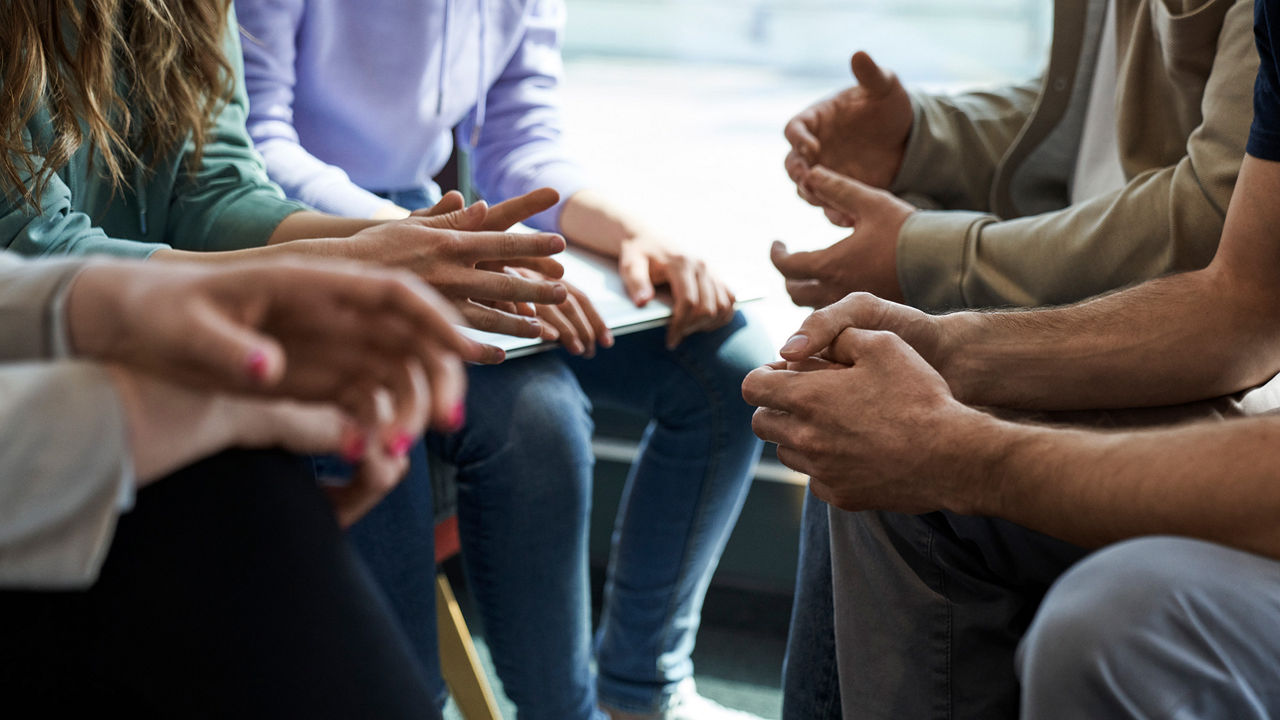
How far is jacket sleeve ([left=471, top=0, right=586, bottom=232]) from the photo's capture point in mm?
1341

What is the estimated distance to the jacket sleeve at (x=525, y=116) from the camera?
1341 mm

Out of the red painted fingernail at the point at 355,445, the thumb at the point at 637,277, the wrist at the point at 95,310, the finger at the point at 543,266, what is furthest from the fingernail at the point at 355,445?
the thumb at the point at 637,277

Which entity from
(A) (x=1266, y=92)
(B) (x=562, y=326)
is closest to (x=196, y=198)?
(B) (x=562, y=326)

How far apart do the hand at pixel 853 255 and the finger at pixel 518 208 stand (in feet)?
1.00

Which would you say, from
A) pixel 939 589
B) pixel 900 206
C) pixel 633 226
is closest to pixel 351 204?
pixel 633 226

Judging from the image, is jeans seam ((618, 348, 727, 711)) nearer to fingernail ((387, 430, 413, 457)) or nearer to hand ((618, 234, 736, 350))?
hand ((618, 234, 736, 350))

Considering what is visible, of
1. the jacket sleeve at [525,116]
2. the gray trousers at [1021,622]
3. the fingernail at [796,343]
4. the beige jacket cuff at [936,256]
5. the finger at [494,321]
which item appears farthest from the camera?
the jacket sleeve at [525,116]

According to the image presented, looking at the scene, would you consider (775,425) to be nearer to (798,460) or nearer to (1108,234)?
(798,460)

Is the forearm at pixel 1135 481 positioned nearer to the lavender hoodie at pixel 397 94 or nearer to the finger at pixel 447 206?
the finger at pixel 447 206

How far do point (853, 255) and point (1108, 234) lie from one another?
0.25 meters

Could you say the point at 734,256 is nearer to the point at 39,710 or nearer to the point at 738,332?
the point at 738,332

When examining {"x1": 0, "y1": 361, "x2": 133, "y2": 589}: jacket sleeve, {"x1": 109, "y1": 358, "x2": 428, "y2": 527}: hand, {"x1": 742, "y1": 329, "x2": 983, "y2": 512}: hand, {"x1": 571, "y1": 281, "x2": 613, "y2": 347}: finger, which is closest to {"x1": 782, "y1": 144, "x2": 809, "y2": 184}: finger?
{"x1": 571, "y1": 281, "x2": 613, "y2": 347}: finger

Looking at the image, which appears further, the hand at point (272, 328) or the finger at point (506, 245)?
the finger at point (506, 245)

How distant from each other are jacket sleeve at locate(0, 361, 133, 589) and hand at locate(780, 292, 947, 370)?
514 millimetres
